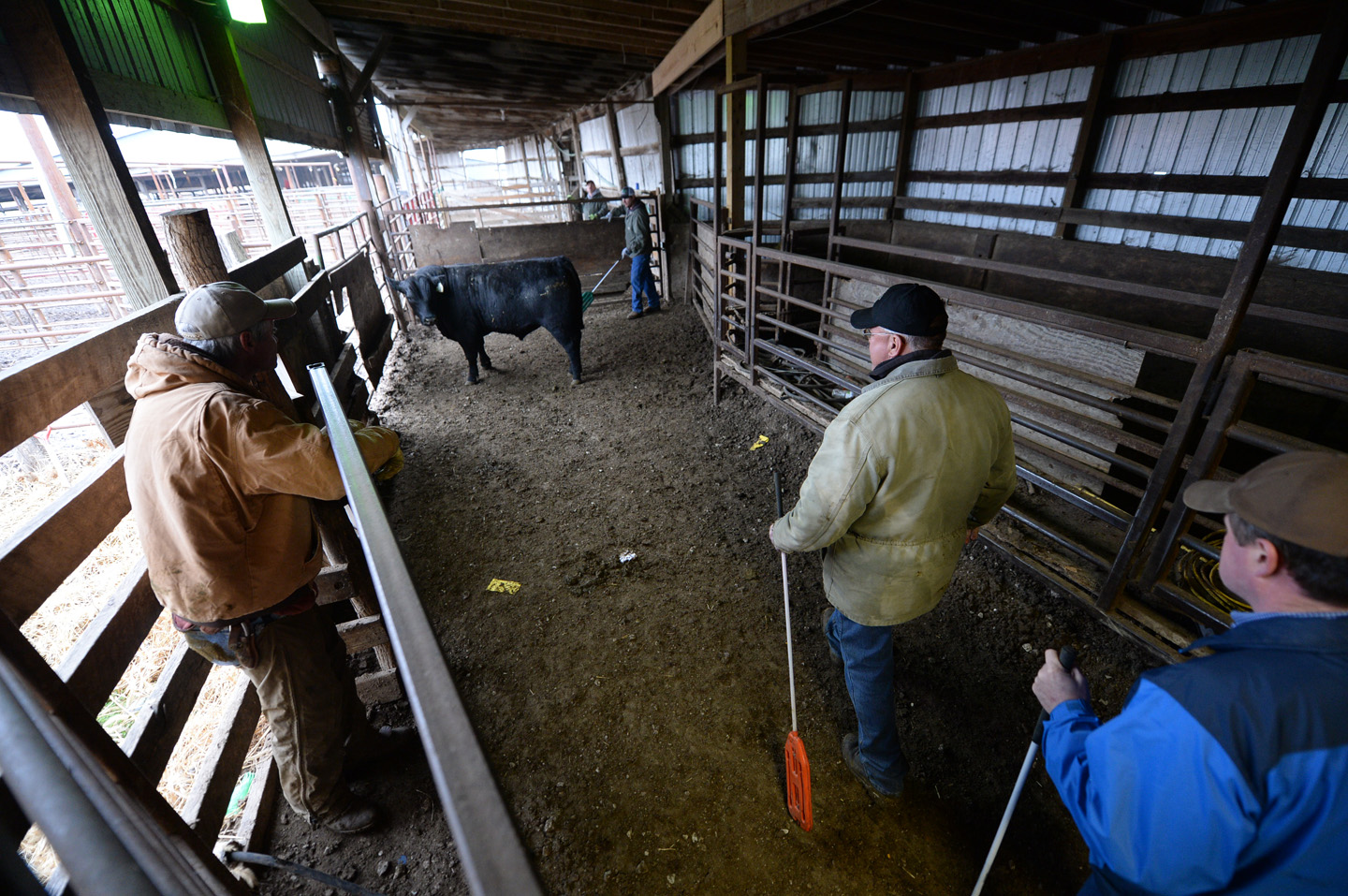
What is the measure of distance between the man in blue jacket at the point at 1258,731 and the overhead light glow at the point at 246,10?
5.90 meters

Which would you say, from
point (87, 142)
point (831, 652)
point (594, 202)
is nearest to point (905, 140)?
point (594, 202)

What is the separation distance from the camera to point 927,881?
2068 millimetres

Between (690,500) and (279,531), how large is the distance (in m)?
2.90

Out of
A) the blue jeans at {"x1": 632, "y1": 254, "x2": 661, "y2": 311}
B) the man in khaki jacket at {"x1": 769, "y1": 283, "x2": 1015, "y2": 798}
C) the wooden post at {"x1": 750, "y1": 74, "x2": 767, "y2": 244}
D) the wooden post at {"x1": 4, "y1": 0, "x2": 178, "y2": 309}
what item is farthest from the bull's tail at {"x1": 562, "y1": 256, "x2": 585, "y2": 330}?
the man in khaki jacket at {"x1": 769, "y1": 283, "x2": 1015, "y2": 798}

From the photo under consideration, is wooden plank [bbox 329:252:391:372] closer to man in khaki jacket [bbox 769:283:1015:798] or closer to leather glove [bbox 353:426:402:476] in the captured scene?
leather glove [bbox 353:426:402:476]

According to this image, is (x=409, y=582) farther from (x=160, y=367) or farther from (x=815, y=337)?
(x=815, y=337)

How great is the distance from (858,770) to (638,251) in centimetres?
794

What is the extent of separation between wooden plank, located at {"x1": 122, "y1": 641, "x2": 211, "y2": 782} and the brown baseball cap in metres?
2.86

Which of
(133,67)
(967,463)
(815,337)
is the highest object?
(133,67)

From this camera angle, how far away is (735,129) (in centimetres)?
632

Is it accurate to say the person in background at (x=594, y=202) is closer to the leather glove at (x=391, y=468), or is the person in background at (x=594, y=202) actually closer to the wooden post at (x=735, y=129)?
the wooden post at (x=735, y=129)

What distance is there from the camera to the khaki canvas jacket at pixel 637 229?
27.9ft

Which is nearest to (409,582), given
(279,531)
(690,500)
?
(279,531)

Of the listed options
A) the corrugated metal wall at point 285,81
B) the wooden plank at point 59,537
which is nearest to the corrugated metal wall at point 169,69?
the corrugated metal wall at point 285,81
